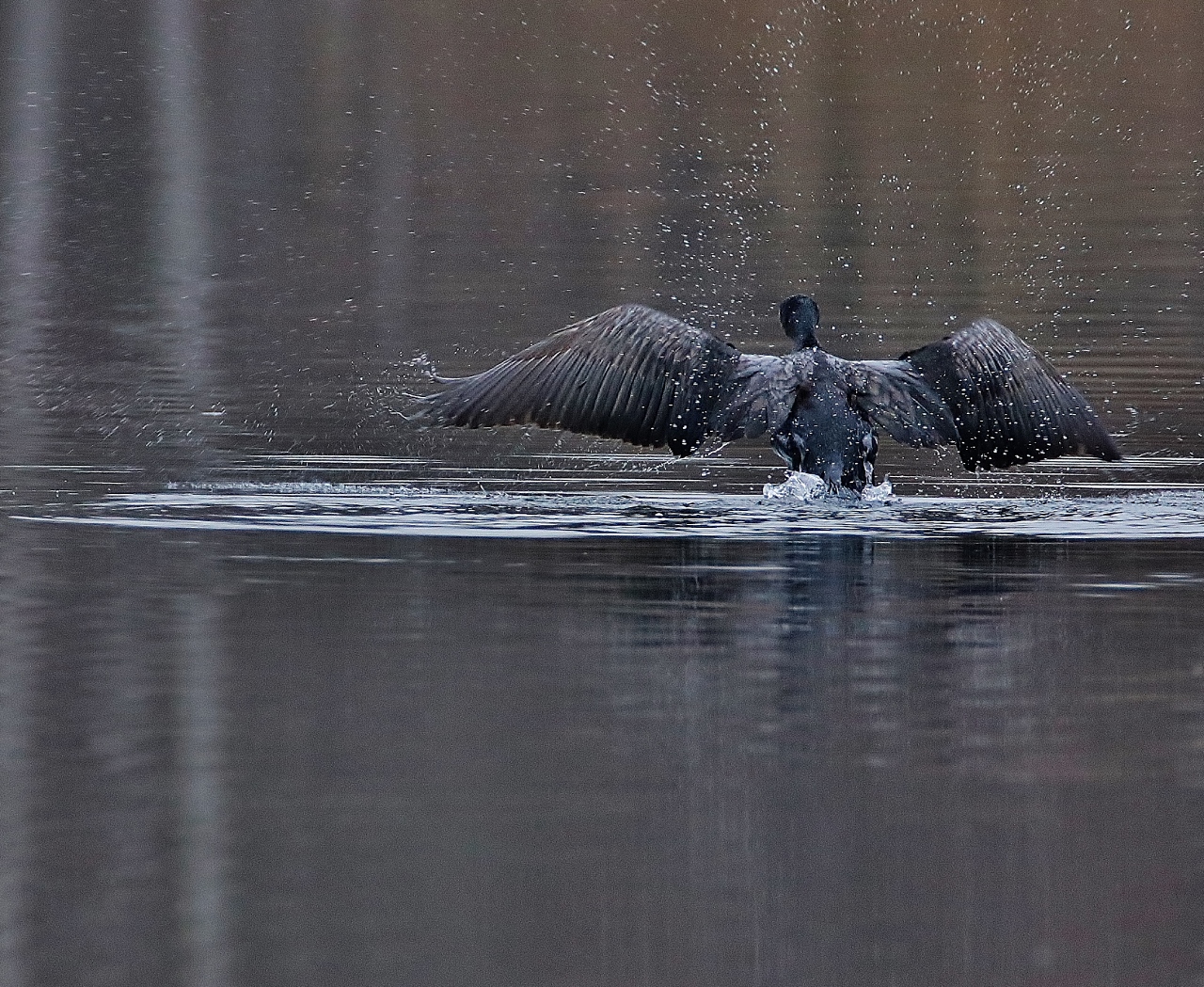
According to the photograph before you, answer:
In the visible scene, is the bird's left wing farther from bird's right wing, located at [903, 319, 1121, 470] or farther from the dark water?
the dark water

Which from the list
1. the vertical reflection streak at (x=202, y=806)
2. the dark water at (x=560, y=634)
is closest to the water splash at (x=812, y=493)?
the dark water at (x=560, y=634)

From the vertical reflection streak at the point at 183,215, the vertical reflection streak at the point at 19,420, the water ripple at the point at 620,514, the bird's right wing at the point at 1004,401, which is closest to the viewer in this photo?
the vertical reflection streak at the point at 19,420

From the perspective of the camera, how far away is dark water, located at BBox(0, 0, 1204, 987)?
536 cm

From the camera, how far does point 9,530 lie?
10.3 m

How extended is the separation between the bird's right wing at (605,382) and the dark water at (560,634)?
1.02 ft

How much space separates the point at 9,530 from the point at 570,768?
172 inches

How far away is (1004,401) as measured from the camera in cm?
1168

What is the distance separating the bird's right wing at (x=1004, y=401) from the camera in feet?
37.8

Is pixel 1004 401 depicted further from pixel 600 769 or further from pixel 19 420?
pixel 600 769

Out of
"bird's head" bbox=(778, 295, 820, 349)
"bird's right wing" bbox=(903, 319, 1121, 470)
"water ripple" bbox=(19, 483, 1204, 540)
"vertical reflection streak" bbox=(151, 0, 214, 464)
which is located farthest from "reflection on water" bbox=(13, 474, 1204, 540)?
"vertical reflection streak" bbox=(151, 0, 214, 464)

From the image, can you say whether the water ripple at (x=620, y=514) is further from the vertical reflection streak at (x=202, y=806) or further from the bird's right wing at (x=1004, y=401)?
the vertical reflection streak at (x=202, y=806)

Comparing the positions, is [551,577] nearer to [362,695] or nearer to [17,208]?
[362,695]

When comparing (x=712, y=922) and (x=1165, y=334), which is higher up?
(x=1165, y=334)

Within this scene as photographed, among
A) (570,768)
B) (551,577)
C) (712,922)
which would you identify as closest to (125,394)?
(551,577)
